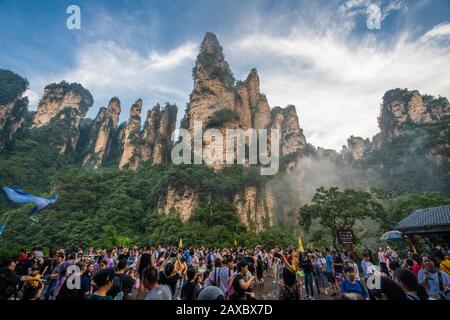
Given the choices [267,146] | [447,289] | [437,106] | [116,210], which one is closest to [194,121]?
[267,146]

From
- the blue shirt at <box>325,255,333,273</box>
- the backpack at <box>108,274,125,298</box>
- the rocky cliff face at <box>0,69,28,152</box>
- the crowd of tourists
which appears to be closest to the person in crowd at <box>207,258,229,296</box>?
the crowd of tourists

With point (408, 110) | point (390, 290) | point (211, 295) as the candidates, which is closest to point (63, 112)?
point (211, 295)

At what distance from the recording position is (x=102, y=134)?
223ft

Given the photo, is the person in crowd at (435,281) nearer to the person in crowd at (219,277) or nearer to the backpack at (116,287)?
the person in crowd at (219,277)

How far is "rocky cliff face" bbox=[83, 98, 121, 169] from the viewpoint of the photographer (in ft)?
216

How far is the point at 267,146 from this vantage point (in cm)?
5362

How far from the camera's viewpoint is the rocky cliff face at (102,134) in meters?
65.8

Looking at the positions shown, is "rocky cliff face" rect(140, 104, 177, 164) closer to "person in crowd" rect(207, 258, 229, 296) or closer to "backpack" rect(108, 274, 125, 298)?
"backpack" rect(108, 274, 125, 298)

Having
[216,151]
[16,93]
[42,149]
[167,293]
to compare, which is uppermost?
[16,93]

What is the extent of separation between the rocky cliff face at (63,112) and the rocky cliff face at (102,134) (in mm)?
4652

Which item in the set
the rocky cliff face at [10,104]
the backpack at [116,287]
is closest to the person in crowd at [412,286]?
the backpack at [116,287]

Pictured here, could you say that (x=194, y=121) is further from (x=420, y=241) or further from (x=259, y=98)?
(x=420, y=241)

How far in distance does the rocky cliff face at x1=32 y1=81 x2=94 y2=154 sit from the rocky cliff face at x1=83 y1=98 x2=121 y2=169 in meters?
4.65

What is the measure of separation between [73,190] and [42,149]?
27.8 metres
